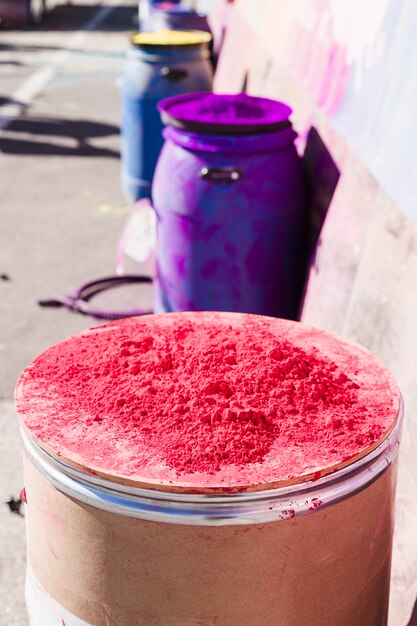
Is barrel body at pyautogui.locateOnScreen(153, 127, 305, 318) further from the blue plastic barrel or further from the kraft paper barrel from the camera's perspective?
the blue plastic barrel

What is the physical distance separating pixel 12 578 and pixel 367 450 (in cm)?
169

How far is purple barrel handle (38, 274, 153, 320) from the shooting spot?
4.75 meters

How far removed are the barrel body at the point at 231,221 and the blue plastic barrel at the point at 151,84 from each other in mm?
2367

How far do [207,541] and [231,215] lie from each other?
219 cm

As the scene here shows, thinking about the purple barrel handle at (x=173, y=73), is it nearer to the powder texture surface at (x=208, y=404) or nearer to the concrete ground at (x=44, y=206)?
the concrete ground at (x=44, y=206)

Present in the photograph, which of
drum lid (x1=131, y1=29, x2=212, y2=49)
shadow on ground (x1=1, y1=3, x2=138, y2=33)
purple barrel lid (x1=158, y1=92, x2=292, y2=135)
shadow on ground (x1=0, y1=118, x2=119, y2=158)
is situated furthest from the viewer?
shadow on ground (x1=1, y1=3, x2=138, y2=33)

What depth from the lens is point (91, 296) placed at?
16.9 feet

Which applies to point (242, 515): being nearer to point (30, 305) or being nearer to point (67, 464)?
point (67, 464)

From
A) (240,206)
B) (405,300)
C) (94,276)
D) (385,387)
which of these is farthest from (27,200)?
(385,387)

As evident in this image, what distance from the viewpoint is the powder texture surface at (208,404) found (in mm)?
1597

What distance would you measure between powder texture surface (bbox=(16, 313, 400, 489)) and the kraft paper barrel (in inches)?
1.2

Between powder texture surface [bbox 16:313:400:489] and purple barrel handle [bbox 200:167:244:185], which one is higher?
powder texture surface [bbox 16:313:400:489]

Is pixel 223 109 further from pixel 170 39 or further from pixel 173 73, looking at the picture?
pixel 170 39

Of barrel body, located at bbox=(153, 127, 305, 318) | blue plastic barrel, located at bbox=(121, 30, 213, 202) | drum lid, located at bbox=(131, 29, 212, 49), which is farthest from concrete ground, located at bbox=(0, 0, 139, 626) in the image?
drum lid, located at bbox=(131, 29, 212, 49)
